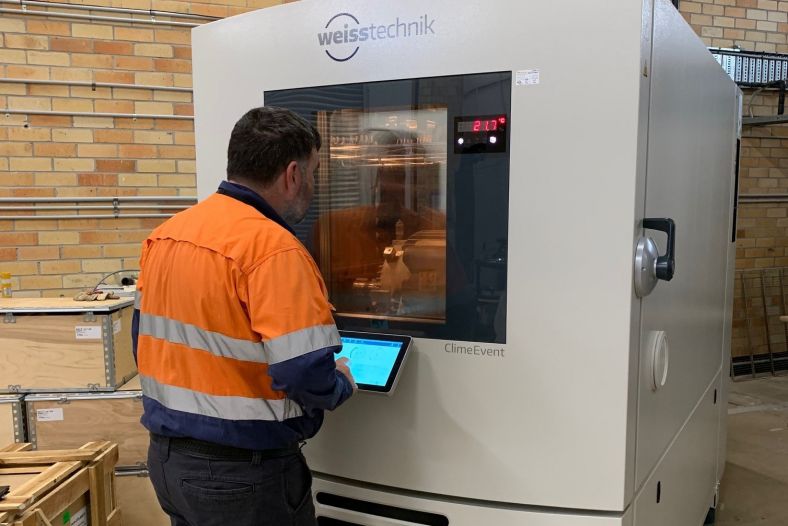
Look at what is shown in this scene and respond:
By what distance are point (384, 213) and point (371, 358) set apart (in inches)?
14.1

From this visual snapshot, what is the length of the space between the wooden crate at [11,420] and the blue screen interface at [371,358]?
1.57m

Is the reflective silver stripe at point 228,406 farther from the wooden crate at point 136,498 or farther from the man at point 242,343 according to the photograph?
the wooden crate at point 136,498

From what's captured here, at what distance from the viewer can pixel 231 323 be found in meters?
1.17

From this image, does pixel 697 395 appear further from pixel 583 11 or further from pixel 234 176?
pixel 234 176

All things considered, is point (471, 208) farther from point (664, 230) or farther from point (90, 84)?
point (90, 84)

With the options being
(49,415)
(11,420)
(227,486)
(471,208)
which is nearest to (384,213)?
(471,208)

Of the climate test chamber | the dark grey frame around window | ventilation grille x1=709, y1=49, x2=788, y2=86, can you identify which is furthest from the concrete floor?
ventilation grille x1=709, y1=49, x2=788, y2=86

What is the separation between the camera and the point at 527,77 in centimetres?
128

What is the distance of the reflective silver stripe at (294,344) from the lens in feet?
3.67

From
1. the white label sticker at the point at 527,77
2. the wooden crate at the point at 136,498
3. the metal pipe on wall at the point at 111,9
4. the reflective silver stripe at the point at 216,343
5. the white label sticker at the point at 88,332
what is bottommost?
the wooden crate at the point at 136,498

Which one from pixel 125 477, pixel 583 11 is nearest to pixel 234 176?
pixel 583 11

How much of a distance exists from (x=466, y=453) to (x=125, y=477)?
5.26 ft

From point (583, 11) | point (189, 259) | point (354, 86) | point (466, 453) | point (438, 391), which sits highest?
point (583, 11)

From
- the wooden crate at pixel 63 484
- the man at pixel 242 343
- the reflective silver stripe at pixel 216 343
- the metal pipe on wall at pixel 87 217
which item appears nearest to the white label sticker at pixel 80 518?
the wooden crate at pixel 63 484
